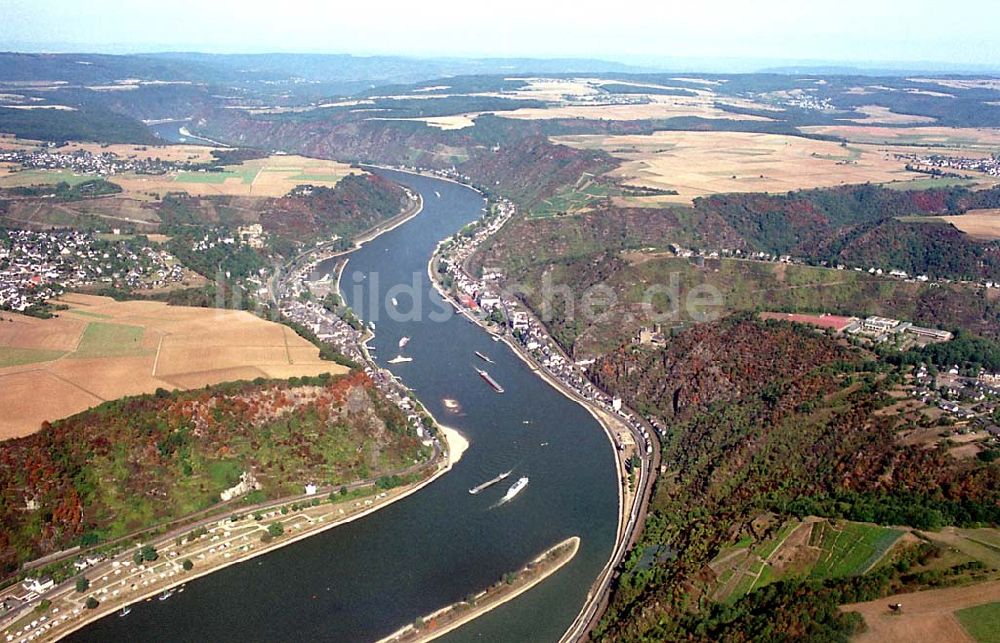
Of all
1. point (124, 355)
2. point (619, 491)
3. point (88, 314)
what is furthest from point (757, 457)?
point (88, 314)

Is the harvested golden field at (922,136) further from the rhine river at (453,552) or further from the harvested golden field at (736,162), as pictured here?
the rhine river at (453,552)

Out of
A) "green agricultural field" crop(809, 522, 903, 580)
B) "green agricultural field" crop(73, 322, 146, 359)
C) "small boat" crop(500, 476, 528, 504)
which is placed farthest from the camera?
"green agricultural field" crop(73, 322, 146, 359)

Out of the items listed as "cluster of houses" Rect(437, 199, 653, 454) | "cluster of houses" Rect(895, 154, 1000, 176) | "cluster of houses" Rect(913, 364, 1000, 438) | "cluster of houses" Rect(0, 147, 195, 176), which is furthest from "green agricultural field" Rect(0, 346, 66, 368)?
"cluster of houses" Rect(895, 154, 1000, 176)

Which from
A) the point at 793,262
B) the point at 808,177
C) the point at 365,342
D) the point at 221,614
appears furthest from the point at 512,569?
the point at 808,177

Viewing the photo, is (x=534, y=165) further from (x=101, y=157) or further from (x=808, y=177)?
(x=101, y=157)

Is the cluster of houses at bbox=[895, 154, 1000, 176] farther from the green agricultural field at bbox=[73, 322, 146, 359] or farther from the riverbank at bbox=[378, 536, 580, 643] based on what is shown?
the green agricultural field at bbox=[73, 322, 146, 359]

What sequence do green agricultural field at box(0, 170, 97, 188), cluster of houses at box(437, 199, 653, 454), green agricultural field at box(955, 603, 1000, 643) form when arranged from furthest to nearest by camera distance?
green agricultural field at box(0, 170, 97, 188)
cluster of houses at box(437, 199, 653, 454)
green agricultural field at box(955, 603, 1000, 643)
